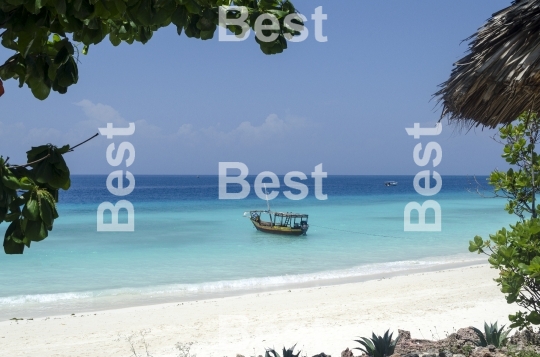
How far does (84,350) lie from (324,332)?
147 inches

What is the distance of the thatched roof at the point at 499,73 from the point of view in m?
3.02

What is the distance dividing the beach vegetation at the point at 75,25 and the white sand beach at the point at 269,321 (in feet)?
16.9

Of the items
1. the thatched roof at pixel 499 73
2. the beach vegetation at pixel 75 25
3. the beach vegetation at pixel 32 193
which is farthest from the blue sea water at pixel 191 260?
the beach vegetation at pixel 32 193

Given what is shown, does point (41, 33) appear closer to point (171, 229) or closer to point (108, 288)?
point (108, 288)

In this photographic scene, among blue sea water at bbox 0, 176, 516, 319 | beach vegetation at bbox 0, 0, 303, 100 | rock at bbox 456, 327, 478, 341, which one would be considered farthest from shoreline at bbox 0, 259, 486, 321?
beach vegetation at bbox 0, 0, 303, 100

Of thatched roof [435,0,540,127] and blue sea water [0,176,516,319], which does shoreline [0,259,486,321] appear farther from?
thatched roof [435,0,540,127]

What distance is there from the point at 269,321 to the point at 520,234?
20.1 ft

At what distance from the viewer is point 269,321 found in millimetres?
9094

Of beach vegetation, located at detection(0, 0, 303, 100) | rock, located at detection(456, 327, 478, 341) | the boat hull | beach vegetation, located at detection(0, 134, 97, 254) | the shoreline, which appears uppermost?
beach vegetation, located at detection(0, 0, 303, 100)

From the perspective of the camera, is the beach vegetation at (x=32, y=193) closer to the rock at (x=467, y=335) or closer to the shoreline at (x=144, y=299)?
the rock at (x=467, y=335)

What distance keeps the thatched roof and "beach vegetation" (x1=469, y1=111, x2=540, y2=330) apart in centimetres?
35

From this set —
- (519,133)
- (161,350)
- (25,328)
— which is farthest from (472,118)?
(25,328)

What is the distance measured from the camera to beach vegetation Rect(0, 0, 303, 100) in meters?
1.84

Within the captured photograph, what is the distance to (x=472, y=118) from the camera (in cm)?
370
